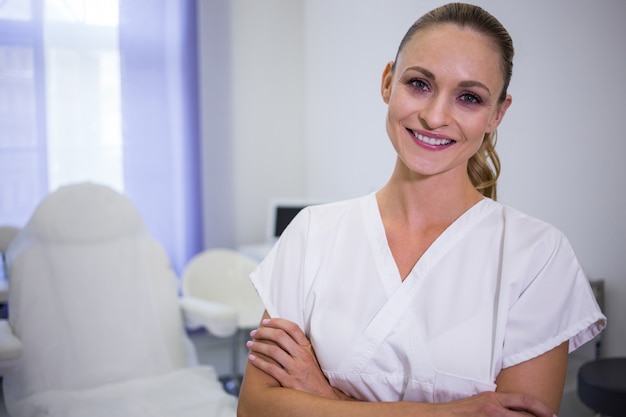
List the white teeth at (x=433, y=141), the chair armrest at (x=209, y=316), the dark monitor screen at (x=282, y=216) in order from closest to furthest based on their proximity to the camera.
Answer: the white teeth at (x=433, y=141), the chair armrest at (x=209, y=316), the dark monitor screen at (x=282, y=216)

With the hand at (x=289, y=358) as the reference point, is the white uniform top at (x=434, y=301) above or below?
above

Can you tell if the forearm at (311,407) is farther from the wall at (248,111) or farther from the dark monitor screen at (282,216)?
the wall at (248,111)

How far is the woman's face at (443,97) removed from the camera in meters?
0.79

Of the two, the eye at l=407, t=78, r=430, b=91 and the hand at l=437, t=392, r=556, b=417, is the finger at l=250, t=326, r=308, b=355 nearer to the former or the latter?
the hand at l=437, t=392, r=556, b=417

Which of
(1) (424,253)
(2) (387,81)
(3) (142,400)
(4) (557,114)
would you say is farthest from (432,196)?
(3) (142,400)

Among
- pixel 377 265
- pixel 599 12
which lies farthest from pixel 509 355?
pixel 599 12

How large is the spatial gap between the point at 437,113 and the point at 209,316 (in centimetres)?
118

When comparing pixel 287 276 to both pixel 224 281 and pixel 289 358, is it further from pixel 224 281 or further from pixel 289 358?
pixel 224 281

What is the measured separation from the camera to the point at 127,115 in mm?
2805

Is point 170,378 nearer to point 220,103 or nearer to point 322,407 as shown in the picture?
point 322,407

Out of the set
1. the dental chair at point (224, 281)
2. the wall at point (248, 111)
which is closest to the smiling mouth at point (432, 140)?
the dental chair at point (224, 281)

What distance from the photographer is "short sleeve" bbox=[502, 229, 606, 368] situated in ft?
2.56

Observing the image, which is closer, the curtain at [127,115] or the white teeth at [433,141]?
the white teeth at [433,141]

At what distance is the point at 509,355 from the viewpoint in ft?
2.57
